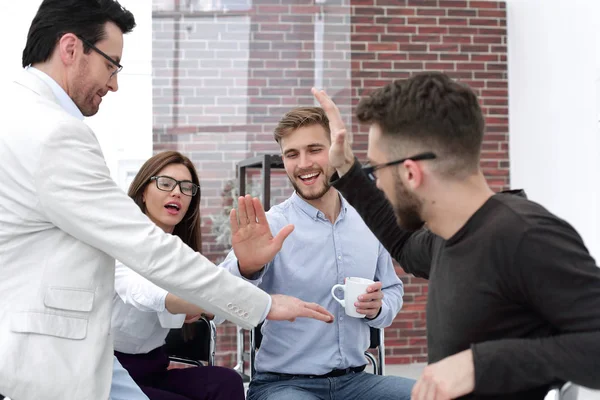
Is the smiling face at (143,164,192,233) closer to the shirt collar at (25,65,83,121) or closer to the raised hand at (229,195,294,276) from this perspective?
the raised hand at (229,195,294,276)

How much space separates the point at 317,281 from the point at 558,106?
3.34 metres

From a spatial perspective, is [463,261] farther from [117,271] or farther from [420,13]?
[420,13]

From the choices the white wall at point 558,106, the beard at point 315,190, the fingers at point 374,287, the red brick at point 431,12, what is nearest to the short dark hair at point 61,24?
the beard at point 315,190

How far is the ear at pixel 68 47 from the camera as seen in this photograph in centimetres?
183

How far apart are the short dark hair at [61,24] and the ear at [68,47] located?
0.06ft

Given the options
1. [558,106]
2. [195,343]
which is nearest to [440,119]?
[195,343]

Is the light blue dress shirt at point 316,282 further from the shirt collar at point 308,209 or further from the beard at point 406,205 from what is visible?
the beard at point 406,205

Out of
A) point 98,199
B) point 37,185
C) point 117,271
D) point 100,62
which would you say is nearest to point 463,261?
point 98,199

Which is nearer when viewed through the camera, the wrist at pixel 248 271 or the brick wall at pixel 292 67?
the wrist at pixel 248 271

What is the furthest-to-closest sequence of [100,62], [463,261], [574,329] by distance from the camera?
[100,62] < [463,261] < [574,329]

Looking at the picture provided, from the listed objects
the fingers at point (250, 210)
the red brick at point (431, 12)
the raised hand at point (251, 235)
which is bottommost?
the raised hand at point (251, 235)

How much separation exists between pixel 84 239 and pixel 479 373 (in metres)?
0.97

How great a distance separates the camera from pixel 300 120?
2.31 meters

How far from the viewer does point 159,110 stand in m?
5.19
